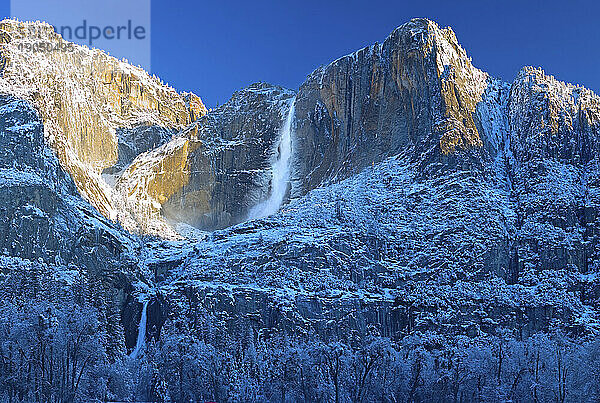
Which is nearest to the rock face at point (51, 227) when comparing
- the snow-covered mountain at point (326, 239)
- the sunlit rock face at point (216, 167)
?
the snow-covered mountain at point (326, 239)

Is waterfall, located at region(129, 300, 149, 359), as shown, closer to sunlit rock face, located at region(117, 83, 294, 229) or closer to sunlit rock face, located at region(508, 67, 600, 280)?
sunlit rock face, located at region(117, 83, 294, 229)

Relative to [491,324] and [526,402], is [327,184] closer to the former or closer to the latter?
[491,324]

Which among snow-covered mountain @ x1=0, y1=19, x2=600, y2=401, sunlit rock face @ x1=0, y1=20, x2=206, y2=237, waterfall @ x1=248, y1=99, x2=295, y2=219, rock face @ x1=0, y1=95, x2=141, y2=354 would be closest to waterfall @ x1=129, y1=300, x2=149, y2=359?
snow-covered mountain @ x1=0, y1=19, x2=600, y2=401

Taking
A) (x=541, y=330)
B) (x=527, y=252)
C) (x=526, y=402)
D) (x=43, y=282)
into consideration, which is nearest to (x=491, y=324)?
(x=541, y=330)

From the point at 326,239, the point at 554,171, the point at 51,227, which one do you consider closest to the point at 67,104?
the point at 51,227

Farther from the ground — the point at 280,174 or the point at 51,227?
the point at 280,174

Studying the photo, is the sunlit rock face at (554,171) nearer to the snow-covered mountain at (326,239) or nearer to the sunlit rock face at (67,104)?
the snow-covered mountain at (326,239)

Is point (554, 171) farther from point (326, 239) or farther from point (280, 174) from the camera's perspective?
point (280, 174)
